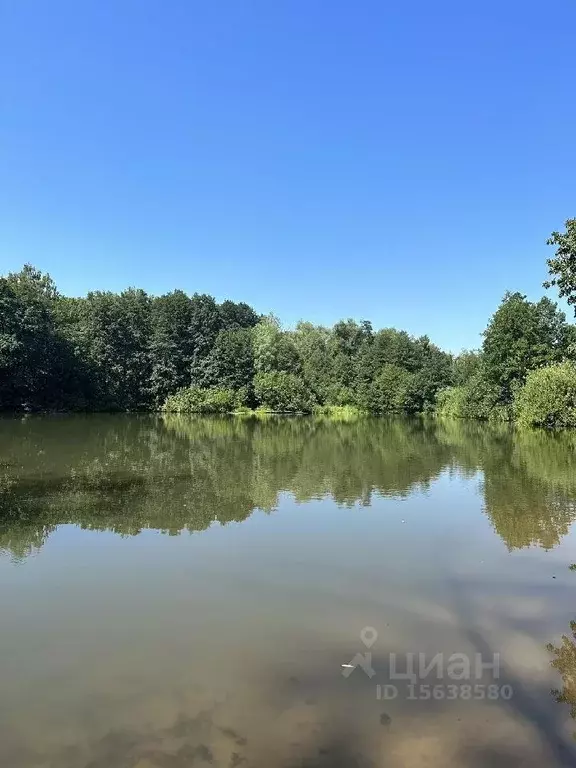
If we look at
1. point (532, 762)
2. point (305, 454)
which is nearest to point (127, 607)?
point (532, 762)

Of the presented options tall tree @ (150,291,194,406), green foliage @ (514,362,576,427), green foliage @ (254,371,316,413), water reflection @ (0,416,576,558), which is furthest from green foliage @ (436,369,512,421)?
tall tree @ (150,291,194,406)

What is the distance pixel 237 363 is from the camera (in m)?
58.1

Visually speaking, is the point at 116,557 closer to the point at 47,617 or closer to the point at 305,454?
the point at 47,617

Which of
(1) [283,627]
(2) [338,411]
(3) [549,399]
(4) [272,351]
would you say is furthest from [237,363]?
(1) [283,627]

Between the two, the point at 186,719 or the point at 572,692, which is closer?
the point at 186,719

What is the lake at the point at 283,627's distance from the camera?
4289 mm

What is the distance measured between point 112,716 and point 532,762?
3201 mm

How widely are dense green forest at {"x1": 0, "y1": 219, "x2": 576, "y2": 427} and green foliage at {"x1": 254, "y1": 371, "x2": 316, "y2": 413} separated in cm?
11

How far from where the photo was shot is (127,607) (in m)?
6.87

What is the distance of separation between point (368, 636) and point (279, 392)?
51851mm

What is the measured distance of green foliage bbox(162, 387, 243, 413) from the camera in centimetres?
5591

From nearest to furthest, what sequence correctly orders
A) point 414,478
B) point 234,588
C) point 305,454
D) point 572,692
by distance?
point 572,692, point 234,588, point 414,478, point 305,454

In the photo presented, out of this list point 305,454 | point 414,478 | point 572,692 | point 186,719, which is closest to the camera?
point 186,719

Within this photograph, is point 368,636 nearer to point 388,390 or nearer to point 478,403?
point 478,403
